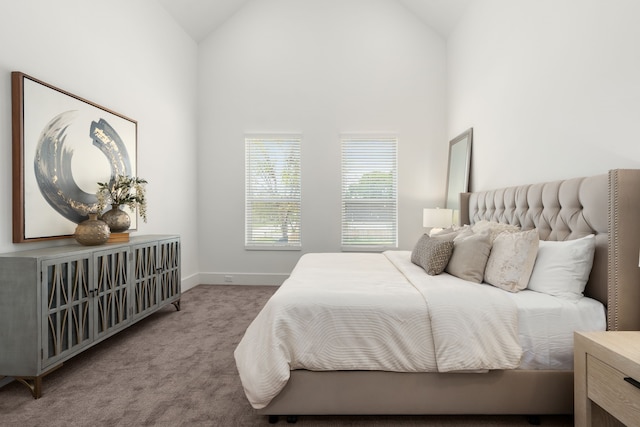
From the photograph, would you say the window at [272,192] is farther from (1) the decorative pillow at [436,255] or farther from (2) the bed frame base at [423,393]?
(2) the bed frame base at [423,393]

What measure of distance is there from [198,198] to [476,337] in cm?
445

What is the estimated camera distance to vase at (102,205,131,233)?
123 inches

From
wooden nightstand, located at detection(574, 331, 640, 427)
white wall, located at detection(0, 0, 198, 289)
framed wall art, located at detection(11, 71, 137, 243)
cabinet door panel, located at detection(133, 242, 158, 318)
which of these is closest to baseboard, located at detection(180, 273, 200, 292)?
white wall, located at detection(0, 0, 198, 289)

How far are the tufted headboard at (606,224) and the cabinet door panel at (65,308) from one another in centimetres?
314

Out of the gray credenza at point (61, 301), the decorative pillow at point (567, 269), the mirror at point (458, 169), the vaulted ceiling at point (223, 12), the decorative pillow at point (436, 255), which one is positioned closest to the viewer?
the decorative pillow at point (567, 269)

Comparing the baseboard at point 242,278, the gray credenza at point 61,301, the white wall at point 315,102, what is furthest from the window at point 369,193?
the gray credenza at point 61,301

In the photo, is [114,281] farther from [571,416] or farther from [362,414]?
[571,416]

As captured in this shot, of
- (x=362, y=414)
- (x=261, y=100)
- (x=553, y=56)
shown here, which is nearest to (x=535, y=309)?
(x=362, y=414)

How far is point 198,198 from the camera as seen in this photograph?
17.4ft

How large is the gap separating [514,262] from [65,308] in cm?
285

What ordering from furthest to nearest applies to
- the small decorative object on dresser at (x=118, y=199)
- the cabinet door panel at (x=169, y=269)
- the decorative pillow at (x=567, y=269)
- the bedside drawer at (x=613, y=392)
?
the cabinet door panel at (x=169, y=269)
the small decorative object on dresser at (x=118, y=199)
the decorative pillow at (x=567, y=269)
the bedside drawer at (x=613, y=392)

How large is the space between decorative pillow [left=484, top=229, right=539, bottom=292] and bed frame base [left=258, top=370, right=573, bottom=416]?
1.71ft

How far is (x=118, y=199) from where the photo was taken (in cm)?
324

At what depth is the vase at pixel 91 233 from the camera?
272cm
